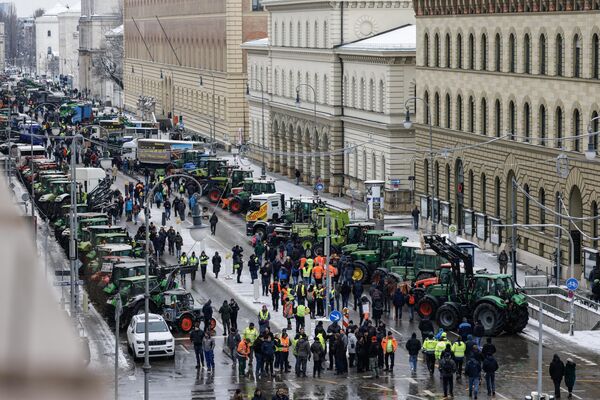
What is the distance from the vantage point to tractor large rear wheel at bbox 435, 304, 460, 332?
4284 cm

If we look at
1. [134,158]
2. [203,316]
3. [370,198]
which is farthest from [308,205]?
[134,158]

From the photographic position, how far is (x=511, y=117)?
61625mm

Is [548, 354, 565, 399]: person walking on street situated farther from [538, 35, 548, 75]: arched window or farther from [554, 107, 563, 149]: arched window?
[538, 35, 548, 75]: arched window

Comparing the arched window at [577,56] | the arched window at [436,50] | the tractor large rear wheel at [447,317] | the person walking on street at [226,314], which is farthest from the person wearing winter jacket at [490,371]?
the arched window at [436,50]

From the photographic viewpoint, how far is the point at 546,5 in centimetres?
5684

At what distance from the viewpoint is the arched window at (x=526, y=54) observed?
2333 inches

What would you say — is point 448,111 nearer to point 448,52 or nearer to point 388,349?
point 448,52

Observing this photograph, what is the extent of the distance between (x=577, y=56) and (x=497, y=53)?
941cm

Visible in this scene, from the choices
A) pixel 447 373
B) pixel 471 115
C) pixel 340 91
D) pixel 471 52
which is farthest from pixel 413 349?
pixel 340 91

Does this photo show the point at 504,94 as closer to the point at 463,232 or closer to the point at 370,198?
the point at 463,232

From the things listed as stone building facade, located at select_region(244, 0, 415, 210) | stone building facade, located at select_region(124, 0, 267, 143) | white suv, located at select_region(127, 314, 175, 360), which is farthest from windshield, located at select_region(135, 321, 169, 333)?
stone building facade, located at select_region(124, 0, 267, 143)

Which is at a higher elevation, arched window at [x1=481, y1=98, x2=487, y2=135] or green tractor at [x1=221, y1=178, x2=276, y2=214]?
arched window at [x1=481, y1=98, x2=487, y2=135]

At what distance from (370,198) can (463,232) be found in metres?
7.22

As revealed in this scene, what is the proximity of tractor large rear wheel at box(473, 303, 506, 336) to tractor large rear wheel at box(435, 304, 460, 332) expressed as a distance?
67 cm
